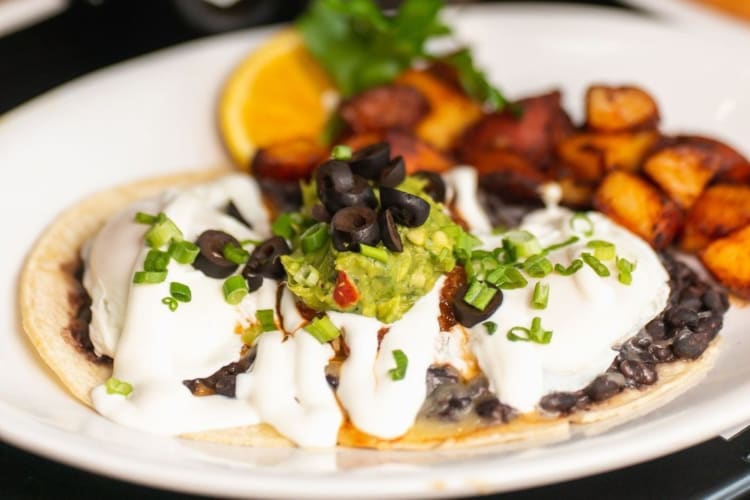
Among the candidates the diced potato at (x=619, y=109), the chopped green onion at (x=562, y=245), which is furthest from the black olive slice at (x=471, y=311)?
the diced potato at (x=619, y=109)

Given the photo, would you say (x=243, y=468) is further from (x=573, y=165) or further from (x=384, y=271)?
(x=573, y=165)

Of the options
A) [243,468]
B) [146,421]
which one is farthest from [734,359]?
[146,421]

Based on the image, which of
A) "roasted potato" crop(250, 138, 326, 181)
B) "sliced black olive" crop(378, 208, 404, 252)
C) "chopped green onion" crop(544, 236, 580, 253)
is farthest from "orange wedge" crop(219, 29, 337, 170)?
"chopped green onion" crop(544, 236, 580, 253)

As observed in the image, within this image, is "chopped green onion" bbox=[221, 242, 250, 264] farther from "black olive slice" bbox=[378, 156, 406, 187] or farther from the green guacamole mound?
"black olive slice" bbox=[378, 156, 406, 187]

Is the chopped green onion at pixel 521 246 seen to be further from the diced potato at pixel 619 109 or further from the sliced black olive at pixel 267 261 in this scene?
the diced potato at pixel 619 109

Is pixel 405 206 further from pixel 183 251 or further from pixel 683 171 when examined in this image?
pixel 683 171
